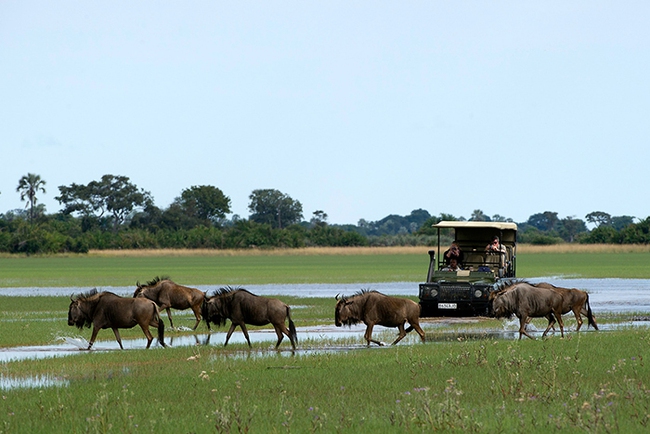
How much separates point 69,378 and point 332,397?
474 cm

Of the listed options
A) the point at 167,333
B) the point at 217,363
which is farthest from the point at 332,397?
the point at 167,333

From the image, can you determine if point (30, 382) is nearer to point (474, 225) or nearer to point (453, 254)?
point (453, 254)

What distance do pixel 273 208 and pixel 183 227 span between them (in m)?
26.5

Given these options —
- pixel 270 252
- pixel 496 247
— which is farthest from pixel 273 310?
pixel 270 252

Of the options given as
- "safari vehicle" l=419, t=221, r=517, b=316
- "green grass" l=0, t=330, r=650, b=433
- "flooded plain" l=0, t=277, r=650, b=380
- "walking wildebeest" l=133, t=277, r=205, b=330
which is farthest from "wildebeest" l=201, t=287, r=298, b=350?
"safari vehicle" l=419, t=221, r=517, b=316

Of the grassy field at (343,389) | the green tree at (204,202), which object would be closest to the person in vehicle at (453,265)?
the grassy field at (343,389)

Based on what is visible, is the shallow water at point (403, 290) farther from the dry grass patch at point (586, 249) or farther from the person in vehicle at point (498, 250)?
the dry grass patch at point (586, 249)

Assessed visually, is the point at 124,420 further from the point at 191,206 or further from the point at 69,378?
the point at 191,206

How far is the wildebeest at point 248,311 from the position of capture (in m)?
20.2

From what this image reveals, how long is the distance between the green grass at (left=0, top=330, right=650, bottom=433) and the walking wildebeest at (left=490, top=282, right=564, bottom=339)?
1.31 metres

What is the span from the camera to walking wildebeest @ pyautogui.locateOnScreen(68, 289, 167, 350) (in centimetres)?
2058

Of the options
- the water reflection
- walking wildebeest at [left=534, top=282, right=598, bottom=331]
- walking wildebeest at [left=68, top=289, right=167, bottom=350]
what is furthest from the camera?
walking wildebeest at [left=534, top=282, right=598, bottom=331]

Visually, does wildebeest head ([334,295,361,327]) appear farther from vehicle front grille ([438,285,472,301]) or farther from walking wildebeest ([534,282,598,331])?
vehicle front grille ([438,285,472,301])

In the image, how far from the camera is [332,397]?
13.5 meters
